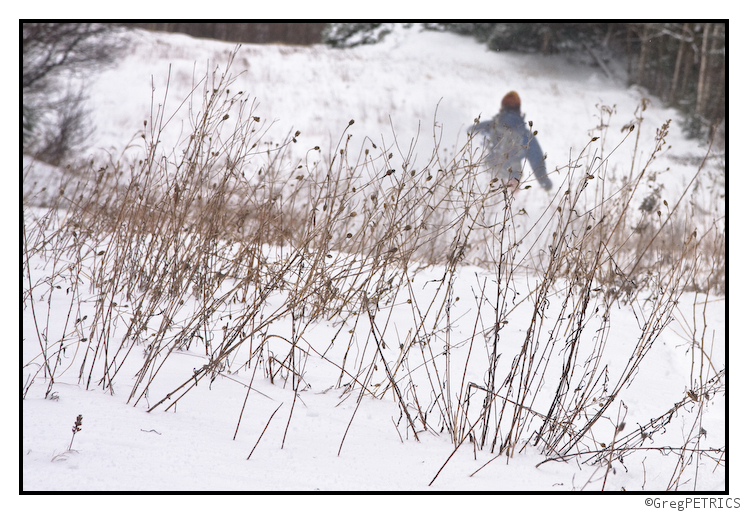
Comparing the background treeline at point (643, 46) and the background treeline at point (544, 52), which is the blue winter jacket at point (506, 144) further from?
the background treeline at point (643, 46)

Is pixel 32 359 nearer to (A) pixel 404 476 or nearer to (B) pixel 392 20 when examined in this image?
(A) pixel 404 476

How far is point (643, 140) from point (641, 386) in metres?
12.1

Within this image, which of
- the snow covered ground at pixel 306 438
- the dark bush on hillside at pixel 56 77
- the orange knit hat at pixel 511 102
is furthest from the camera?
the orange knit hat at pixel 511 102

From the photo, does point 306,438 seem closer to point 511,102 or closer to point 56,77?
point 511,102

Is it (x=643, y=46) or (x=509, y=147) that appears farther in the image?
(x=643, y=46)

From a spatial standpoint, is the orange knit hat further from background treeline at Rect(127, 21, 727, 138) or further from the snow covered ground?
the snow covered ground

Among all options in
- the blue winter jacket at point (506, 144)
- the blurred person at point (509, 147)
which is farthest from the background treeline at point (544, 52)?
the blue winter jacket at point (506, 144)

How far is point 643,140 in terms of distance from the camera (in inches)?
493

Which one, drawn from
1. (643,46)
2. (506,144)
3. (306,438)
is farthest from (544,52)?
(306,438)

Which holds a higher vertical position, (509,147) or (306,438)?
(509,147)

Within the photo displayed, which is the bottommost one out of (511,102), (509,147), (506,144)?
(509,147)

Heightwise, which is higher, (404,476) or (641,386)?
(404,476)
